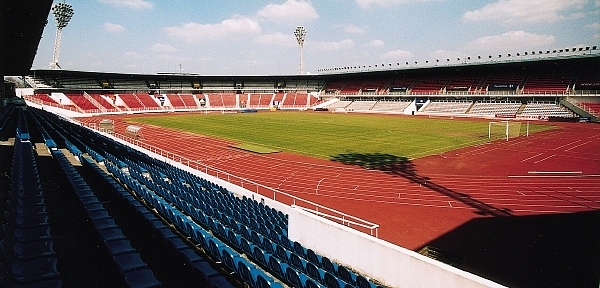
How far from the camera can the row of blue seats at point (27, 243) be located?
486 centimetres

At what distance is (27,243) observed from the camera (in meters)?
5.91

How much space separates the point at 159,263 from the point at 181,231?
6.03 ft

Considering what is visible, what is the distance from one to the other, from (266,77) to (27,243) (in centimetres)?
7996

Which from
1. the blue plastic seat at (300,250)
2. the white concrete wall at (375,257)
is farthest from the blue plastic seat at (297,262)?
the white concrete wall at (375,257)

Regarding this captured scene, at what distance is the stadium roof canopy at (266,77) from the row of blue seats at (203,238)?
49.4m

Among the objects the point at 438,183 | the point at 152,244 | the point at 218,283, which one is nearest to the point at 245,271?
the point at 218,283

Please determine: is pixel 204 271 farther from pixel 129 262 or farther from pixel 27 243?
pixel 27 243

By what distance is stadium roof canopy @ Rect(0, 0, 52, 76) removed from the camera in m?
11.6

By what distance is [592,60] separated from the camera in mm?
47500

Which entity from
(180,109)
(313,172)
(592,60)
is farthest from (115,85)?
(592,60)

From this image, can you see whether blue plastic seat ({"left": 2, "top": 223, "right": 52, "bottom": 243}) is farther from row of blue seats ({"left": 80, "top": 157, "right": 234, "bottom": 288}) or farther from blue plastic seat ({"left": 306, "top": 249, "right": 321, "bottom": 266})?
blue plastic seat ({"left": 306, "top": 249, "right": 321, "bottom": 266})

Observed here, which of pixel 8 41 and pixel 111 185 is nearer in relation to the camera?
pixel 111 185

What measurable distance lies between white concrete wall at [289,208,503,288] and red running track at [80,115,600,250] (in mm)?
2104

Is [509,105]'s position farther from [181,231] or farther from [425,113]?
[181,231]
